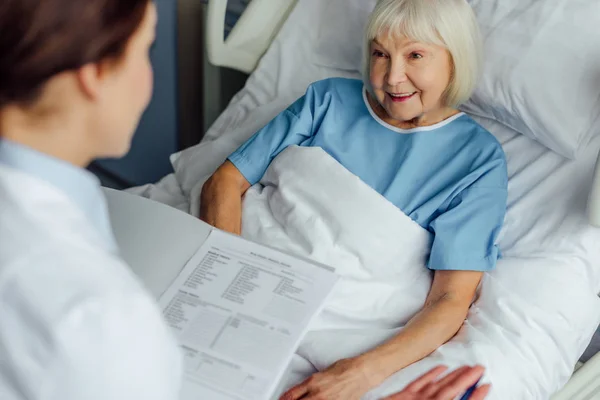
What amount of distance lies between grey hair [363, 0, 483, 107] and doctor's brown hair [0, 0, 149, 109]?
2.68ft

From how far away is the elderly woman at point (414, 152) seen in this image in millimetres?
1289

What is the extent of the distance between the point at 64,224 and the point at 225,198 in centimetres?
86

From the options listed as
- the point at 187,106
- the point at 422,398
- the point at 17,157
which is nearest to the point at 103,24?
the point at 17,157

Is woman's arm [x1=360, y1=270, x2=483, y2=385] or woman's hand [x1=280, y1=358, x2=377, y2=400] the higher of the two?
woman's arm [x1=360, y1=270, x2=483, y2=385]

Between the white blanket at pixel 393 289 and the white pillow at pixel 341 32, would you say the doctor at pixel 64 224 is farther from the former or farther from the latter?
the white pillow at pixel 341 32

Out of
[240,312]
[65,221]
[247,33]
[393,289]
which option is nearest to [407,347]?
[393,289]

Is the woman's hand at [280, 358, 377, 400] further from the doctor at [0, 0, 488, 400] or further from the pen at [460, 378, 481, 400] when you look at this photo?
the doctor at [0, 0, 488, 400]

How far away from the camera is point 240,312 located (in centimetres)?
111

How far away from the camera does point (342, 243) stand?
4.53ft

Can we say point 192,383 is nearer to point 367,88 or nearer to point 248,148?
point 248,148

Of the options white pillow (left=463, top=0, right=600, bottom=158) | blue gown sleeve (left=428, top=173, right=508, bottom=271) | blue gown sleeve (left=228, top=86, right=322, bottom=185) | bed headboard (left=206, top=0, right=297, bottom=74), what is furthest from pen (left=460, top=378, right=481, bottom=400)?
bed headboard (left=206, top=0, right=297, bottom=74)

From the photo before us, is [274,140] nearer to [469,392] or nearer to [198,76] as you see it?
[469,392]

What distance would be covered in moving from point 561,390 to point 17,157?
123 cm

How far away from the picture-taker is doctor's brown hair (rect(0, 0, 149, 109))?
601 millimetres
